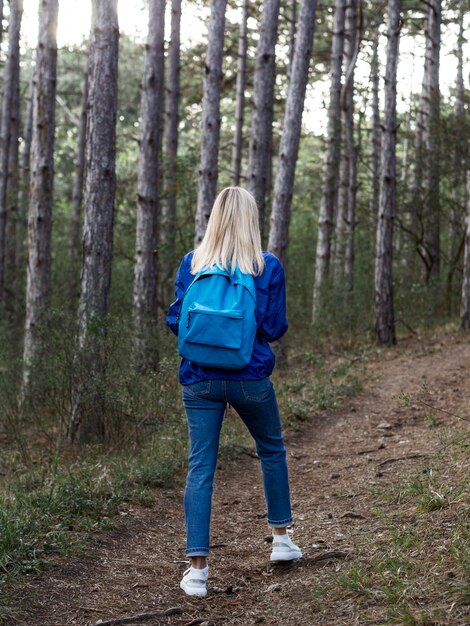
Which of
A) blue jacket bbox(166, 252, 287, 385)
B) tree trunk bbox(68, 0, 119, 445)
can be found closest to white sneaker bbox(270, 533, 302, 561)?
blue jacket bbox(166, 252, 287, 385)

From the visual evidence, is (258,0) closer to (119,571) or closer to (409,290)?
(409,290)

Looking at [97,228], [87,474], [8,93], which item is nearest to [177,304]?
[87,474]

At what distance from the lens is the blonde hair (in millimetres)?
4473

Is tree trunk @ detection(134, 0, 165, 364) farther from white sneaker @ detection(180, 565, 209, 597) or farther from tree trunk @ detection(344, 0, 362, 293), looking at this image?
white sneaker @ detection(180, 565, 209, 597)

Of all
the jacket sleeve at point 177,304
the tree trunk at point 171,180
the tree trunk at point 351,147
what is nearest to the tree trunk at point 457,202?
the tree trunk at point 351,147

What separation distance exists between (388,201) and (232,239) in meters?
11.7

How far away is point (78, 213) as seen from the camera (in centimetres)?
2277

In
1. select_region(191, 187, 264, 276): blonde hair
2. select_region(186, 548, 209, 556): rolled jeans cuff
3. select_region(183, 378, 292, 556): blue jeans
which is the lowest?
select_region(186, 548, 209, 556): rolled jeans cuff

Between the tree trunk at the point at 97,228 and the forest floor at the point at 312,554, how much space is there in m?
1.56

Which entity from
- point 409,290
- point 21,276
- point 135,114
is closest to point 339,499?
point 409,290

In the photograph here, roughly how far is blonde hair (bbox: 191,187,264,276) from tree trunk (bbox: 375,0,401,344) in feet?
37.8

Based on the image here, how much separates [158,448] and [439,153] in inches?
483

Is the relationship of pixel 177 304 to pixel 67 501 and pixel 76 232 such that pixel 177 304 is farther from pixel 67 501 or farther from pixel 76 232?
pixel 76 232

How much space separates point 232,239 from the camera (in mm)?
4500
